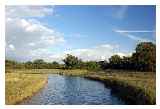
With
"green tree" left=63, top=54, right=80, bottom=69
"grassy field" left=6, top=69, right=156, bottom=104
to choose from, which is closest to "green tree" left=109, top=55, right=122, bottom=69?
"grassy field" left=6, top=69, right=156, bottom=104

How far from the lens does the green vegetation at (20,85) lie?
466cm

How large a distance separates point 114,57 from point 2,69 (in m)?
1.21

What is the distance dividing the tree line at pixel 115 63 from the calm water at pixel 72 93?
0.49ft

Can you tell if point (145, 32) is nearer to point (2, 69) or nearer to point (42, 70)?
point (42, 70)

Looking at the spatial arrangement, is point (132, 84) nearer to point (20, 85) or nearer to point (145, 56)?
point (145, 56)

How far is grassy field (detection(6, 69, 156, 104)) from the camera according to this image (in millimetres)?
4664

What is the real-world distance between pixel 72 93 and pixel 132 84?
0.66m

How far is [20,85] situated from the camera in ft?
15.5

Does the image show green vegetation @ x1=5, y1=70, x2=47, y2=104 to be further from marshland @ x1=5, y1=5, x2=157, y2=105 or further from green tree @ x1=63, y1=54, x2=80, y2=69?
green tree @ x1=63, y1=54, x2=80, y2=69

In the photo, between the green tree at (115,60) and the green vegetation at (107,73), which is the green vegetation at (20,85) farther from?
the green tree at (115,60)

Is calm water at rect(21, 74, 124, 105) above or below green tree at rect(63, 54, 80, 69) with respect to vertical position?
below

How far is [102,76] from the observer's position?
4902 millimetres
